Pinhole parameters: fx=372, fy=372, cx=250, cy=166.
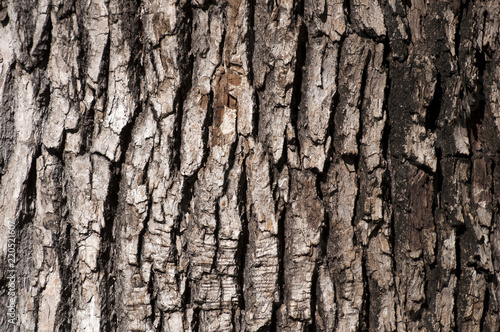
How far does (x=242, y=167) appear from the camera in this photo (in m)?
1.17

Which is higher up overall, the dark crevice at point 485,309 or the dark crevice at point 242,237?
the dark crevice at point 242,237

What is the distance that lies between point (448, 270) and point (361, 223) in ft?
1.08

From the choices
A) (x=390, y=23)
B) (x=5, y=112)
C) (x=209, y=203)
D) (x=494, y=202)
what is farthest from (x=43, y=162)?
(x=494, y=202)

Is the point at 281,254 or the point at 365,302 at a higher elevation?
the point at 281,254

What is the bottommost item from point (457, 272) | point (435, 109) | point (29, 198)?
point (457, 272)

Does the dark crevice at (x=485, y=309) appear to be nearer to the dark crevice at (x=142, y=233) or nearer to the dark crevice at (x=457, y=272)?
the dark crevice at (x=457, y=272)

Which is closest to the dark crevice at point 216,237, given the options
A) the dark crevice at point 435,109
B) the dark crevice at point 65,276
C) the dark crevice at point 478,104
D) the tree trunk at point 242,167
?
the tree trunk at point 242,167

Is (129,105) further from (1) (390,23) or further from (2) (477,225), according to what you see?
(2) (477,225)

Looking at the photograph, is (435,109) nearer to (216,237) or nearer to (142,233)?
(216,237)

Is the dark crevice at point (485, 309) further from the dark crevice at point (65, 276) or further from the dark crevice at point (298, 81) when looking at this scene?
the dark crevice at point (65, 276)

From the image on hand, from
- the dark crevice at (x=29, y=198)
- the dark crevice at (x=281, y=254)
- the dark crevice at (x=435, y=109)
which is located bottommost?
the dark crevice at (x=281, y=254)

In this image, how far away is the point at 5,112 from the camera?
48.0 inches

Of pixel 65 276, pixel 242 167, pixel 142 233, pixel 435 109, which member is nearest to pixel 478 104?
pixel 435 109

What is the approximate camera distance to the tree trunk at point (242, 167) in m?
1.17
